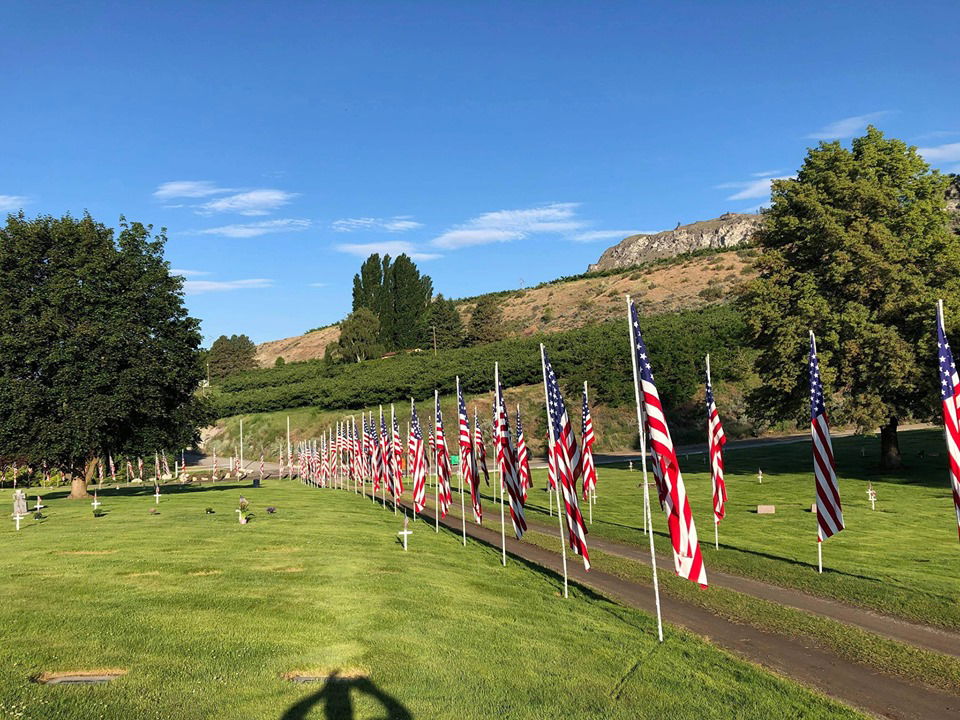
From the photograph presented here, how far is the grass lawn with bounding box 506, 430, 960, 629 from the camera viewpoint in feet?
69.9

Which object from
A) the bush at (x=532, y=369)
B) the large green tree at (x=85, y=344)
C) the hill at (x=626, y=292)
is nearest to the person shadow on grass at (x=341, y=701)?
the large green tree at (x=85, y=344)

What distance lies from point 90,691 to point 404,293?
143 m

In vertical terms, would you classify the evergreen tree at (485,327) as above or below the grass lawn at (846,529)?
above

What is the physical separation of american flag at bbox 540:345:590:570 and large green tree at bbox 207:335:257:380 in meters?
171

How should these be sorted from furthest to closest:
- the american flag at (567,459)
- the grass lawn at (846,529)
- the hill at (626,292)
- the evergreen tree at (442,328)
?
the evergreen tree at (442,328)
the hill at (626,292)
the grass lawn at (846,529)
the american flag at (567,459)

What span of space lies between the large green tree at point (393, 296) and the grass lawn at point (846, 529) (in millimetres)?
94996

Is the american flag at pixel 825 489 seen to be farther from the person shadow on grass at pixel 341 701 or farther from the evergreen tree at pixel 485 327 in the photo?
the evergreen tree at pixel 485 327

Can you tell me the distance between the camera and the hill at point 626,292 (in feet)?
465

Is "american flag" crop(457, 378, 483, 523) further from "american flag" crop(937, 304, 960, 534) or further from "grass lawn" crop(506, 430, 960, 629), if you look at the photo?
"american flag" crop(937, 304, 960, 534)

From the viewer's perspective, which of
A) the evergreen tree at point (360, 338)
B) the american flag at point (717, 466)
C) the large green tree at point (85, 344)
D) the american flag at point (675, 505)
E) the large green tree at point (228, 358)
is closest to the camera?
the american flag at point (675, 505)

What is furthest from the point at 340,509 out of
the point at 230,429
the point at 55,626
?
the point at 230,429

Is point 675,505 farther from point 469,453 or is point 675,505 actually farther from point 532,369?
point 532,369

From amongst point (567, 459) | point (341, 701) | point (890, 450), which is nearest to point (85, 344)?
point (567, 459)

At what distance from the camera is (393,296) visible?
501ft
